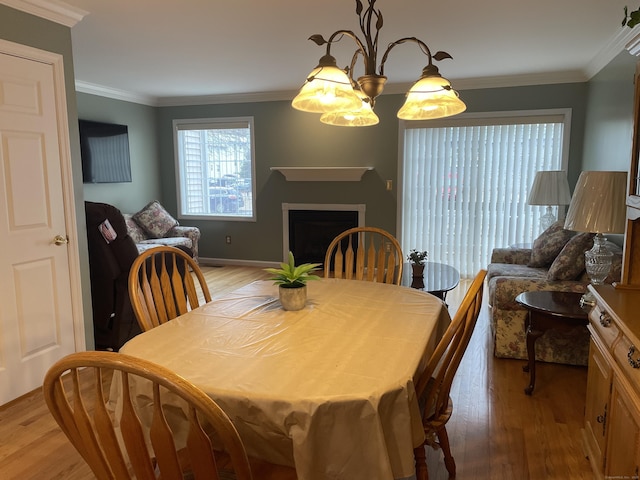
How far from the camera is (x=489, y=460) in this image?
207cm

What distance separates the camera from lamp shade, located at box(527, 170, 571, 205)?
4.45m

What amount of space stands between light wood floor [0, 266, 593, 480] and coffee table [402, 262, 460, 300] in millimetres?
540

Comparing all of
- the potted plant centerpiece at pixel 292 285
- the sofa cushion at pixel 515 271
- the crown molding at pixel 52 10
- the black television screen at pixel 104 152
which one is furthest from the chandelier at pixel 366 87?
the black television screen at pixel 104 152

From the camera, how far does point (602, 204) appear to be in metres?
2.61

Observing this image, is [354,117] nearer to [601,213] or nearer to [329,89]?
[329,89]

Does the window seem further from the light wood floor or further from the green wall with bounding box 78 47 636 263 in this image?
the light wood floor

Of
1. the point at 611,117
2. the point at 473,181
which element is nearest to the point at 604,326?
the point at 611,117

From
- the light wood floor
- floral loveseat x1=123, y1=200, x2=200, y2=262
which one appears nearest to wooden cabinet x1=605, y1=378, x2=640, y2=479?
the light wood floor

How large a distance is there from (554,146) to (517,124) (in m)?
0.48

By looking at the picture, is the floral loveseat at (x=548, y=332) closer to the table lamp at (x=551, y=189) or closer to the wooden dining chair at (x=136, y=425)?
the table lamp at (x=551, y=189)

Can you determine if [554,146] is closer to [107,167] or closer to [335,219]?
[335,219]

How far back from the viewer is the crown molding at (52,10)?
2.54 m

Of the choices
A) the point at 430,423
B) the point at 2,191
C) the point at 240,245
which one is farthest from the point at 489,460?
the point at 240,245

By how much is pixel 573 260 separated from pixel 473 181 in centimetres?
243
